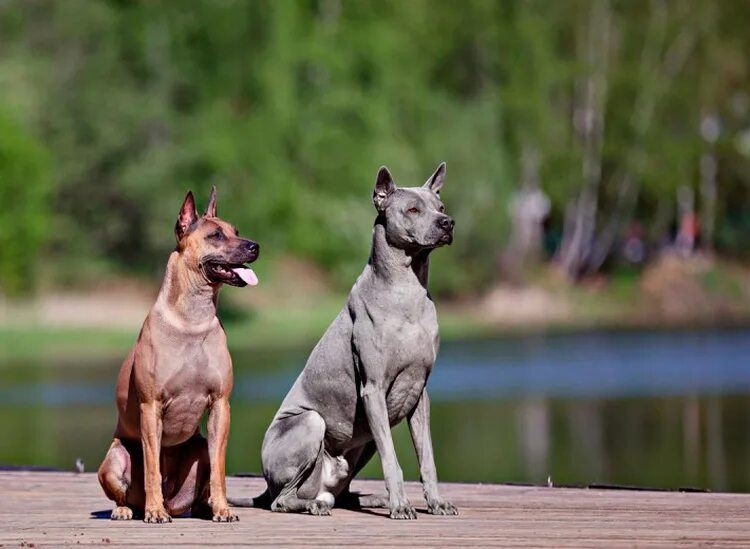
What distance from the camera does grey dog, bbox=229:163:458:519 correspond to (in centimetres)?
670

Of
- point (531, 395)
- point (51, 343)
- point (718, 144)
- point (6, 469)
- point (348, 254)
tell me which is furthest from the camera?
point (718, 144)

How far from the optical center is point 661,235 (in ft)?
159

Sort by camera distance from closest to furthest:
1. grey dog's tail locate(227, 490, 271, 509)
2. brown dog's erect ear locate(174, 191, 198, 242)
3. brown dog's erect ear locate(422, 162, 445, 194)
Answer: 1. brown dog's erect ear locate(174, 191, 198, 242)
2. brown dog's erect ear locate(422, 162, 445, 194)
3. grey dog's tail locate(227, 490, 271, 509)

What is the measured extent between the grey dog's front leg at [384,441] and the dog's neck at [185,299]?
2.49 ft

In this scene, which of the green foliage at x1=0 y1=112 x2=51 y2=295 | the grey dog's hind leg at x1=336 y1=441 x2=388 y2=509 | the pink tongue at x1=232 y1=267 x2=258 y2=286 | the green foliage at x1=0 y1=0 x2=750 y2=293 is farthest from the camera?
the green foliage at x1=0 y1=0 x2=750 y2=293

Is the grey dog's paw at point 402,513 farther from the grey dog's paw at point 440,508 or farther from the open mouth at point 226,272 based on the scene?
the open mouth at point 226,272

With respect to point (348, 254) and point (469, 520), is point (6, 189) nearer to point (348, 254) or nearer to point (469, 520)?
point (348, 254)

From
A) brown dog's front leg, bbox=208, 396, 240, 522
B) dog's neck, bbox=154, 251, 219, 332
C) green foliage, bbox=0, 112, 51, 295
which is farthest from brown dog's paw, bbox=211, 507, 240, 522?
green foliage, bbox=0, 112, 51, 295

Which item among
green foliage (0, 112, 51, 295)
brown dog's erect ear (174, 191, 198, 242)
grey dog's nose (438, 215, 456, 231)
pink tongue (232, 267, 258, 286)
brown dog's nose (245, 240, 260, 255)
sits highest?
brown dog's erect ear (174, 191, 198, 242)

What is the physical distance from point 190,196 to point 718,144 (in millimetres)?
40271

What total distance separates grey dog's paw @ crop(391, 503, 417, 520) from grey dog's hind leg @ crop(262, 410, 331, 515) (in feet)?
1.20

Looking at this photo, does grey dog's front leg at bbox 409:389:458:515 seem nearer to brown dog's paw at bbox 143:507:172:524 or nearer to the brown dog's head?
the brown dog's head

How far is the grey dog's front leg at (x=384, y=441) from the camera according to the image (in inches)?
263

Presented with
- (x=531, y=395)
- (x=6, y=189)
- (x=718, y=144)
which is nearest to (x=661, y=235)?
(x=718, y=144)
